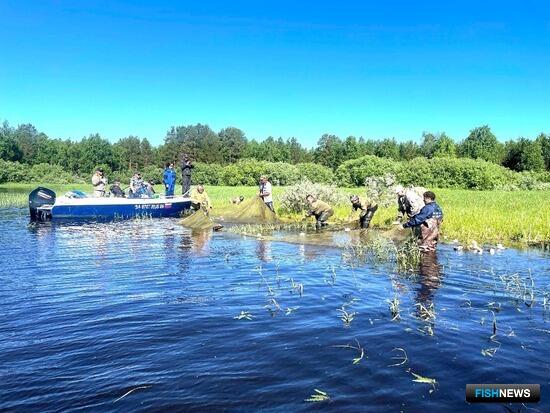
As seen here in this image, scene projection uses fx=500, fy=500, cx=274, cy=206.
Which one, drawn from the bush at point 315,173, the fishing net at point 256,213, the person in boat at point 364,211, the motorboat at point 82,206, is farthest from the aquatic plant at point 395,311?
the bush at point 315,173

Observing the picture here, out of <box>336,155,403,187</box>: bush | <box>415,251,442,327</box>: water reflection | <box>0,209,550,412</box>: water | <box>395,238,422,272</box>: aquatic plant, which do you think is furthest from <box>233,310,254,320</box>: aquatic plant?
<box>336,155,403,187</box>: bush

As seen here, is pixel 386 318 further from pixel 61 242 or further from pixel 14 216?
pixel 14 216

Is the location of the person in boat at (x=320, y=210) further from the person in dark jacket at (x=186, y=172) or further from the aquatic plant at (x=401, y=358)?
the aquatic plant at (x=401, y=358)

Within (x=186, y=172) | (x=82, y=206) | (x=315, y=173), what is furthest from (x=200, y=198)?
(x=315, y=173)

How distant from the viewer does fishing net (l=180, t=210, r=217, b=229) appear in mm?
20578

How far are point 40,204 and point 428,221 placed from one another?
18106 millimetres

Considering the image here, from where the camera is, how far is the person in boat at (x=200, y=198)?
24.9m

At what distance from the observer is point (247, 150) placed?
10475cm

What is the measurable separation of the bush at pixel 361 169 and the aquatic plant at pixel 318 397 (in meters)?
51.4

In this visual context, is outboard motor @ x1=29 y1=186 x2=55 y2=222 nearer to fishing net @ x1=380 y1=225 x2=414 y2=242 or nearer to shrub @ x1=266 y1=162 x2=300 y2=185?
fishing net @ x1=380 y1=225 x2=414 y2=242

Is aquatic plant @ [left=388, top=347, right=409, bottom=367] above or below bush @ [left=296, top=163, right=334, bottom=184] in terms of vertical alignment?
below

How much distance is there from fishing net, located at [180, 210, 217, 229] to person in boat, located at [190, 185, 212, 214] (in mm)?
2968

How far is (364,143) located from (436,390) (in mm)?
87020

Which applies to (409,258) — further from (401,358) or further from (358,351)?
(401,358)
